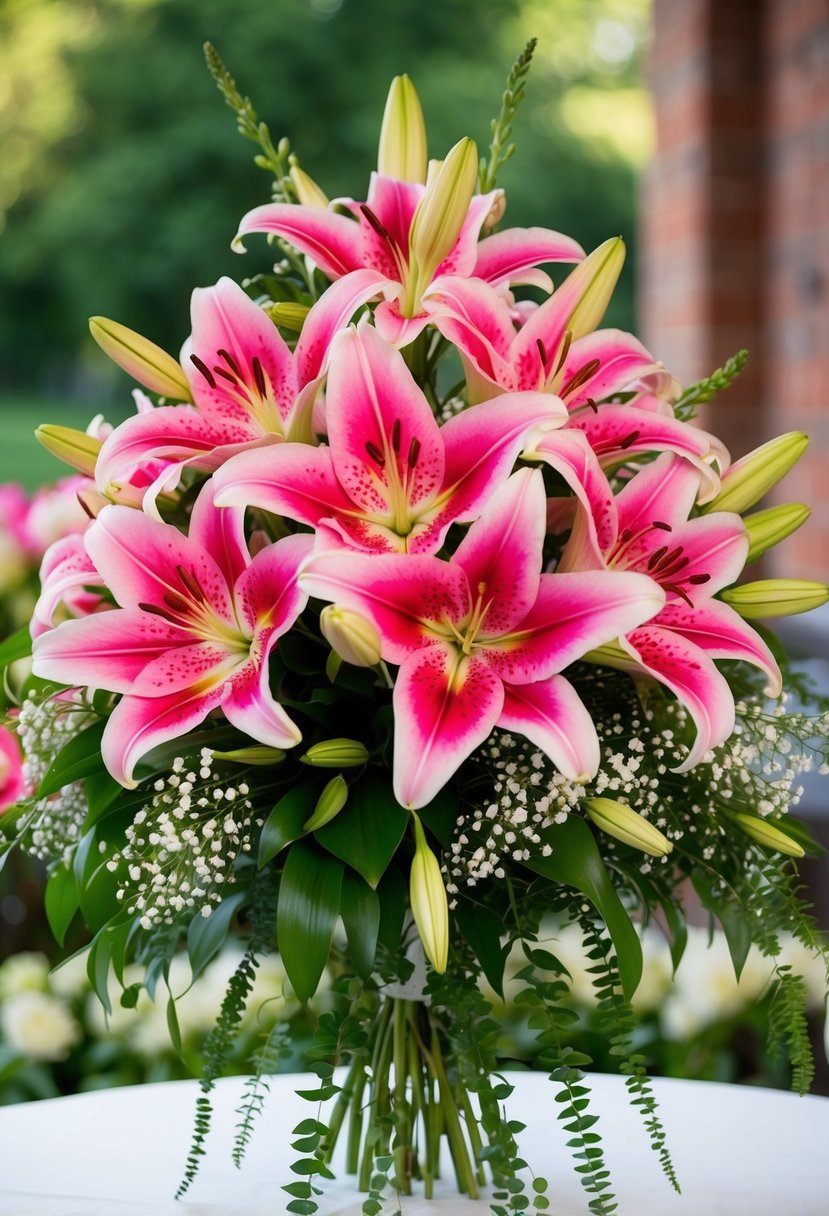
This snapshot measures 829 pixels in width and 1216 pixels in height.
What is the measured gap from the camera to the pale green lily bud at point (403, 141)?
0.84 meters

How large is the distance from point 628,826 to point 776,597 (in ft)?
0.57

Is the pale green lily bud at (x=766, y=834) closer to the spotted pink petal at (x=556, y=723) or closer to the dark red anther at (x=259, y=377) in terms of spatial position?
the spotted pink petal at (x=556, y=723)

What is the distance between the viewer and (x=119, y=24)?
912 cm

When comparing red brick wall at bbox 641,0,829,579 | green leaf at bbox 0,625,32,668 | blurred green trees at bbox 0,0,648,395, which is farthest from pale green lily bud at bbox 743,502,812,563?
blurred green trees at bbox 0,0,648,395

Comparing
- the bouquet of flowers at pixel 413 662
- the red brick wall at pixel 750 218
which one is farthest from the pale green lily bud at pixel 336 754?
the red brick wall at pixel 750 218

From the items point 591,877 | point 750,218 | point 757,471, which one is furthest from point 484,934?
point 750,218

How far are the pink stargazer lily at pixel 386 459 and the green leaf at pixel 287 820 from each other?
0.13m

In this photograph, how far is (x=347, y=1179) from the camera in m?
0.91

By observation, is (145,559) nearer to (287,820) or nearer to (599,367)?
(287,820)

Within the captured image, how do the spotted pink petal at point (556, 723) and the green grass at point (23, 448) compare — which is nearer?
the spotted pink petal at point (556, 723)

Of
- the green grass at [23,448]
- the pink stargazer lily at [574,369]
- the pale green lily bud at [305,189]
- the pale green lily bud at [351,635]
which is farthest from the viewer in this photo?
the green grass at [23,448]

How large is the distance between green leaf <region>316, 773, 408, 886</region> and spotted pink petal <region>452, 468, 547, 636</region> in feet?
0.36

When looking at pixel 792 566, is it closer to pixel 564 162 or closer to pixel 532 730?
pixel 532 730

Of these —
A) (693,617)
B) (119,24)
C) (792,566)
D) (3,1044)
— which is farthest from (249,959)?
(119,24)
